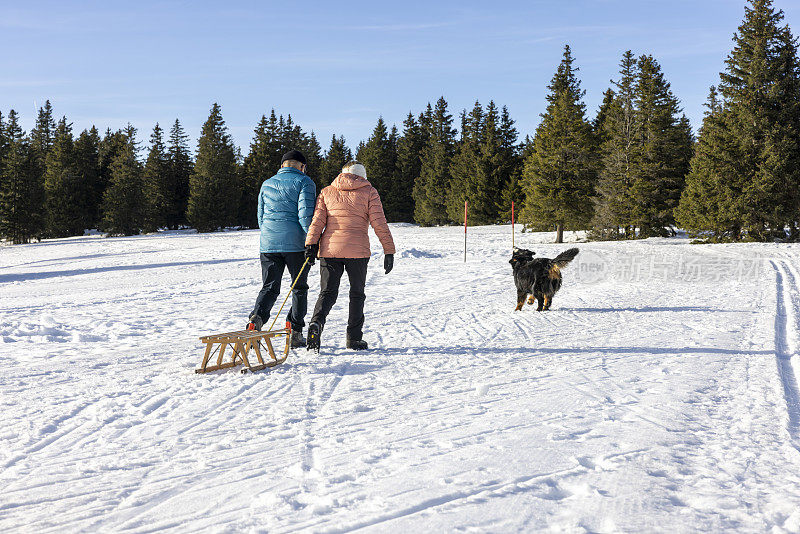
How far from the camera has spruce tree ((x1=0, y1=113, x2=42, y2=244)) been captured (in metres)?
40.7

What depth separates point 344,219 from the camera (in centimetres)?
584

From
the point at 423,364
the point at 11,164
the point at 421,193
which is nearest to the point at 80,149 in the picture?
the point at 11,164

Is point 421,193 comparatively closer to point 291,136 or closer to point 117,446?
point 291,136

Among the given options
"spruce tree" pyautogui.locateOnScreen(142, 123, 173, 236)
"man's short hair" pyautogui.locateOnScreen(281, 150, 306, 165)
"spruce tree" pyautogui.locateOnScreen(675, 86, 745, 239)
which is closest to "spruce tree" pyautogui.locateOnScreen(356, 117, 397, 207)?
"spruce tree" pyautogui.locateOnScreen(142, 123, 173, 236)

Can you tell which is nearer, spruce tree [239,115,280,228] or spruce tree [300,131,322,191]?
spruce tree [239,115,280,228]

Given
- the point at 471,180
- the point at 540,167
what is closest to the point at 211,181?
the point at 471,180

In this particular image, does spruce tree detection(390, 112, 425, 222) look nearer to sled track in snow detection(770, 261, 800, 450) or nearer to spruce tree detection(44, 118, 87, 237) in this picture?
spruce tree detection(44, 118, 87, 237)

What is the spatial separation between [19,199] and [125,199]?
7.51m

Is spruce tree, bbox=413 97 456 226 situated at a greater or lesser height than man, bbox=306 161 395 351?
greater

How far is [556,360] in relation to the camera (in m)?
Result: 5.66

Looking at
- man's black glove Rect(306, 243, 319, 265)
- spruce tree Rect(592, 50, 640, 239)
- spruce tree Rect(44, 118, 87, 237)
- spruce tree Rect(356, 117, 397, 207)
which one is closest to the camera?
man's black glove Rect(306, 243, 319, 265)

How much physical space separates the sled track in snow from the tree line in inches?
600

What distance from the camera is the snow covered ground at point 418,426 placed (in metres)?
2.63

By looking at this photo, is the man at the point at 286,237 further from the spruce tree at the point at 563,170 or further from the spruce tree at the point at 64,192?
the spruce tree at the point at 64,192
